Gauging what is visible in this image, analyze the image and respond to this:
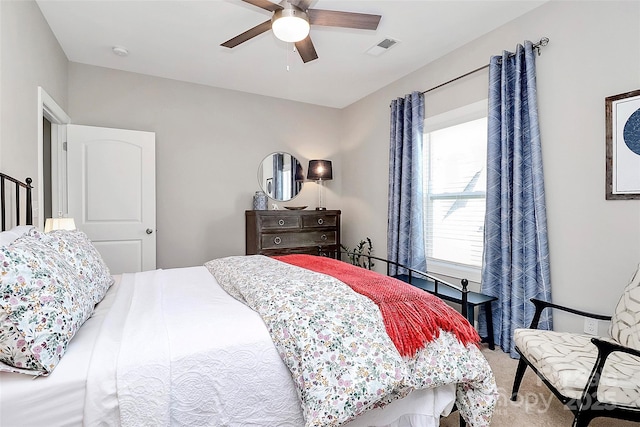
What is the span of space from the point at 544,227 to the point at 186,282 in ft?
8.22

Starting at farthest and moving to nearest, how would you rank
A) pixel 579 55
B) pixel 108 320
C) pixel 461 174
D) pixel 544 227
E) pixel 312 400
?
pixel 461 174 → pixel 544 227 → pixel 579 55 → pixel 108 320 → pixel 312 400

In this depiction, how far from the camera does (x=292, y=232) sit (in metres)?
4.02

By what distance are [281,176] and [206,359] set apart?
3483 mm

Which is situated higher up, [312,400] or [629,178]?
[629,178]

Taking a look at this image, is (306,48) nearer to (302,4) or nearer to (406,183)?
(302,4)

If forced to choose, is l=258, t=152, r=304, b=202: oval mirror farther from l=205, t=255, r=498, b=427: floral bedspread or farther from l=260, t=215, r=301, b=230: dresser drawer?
l=205, t=255, r=498, b=427: floral bedspread

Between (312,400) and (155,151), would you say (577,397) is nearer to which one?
(312,400)

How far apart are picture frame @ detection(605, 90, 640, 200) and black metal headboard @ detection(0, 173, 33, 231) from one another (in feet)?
11.5

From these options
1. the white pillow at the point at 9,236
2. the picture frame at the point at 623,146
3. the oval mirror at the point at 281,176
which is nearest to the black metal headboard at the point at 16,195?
the white pillow at the point at 9,236

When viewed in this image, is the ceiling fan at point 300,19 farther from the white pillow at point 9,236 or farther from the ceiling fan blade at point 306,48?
the white pillow at point 9,236

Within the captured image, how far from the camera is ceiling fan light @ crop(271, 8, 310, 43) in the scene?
2.06m

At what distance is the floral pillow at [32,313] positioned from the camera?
971 mm

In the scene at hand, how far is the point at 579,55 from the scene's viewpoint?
7.45ft

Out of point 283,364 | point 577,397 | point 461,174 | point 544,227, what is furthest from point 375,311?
point 461,174
